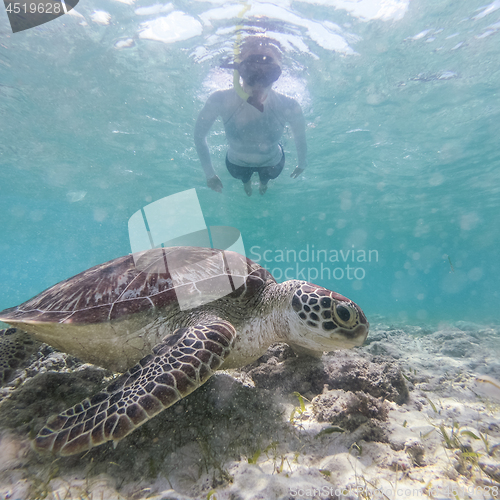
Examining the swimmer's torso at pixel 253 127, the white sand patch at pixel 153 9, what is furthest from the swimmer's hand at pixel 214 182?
the white sand patch at pixel 153 9

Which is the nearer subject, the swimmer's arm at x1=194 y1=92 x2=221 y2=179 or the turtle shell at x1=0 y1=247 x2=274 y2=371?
the turtle shell at x1=0 y1=247 x2=274 y2=371

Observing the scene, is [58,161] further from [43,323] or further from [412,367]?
[412,367]

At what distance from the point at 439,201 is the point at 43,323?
27.4 m

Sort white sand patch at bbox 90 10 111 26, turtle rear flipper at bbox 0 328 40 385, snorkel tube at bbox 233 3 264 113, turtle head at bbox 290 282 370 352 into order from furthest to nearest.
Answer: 1. white sand patch at bbox 90 10 111 26
2. snorkel tube at bbox 233 3 264 113
3. turtle rear flipper at bbox 0 328 40 385
4. turtle head at bbox 290 282 370 352

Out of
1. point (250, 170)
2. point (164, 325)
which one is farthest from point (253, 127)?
point (164, 325)

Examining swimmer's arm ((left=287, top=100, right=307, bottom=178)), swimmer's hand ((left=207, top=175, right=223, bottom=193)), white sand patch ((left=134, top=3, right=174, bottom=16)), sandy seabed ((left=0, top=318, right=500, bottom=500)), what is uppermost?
white sand patch ((left=134, top=3, right=174, bottom=16))

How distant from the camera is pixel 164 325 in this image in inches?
94.3

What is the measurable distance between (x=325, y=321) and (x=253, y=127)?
7.70 m

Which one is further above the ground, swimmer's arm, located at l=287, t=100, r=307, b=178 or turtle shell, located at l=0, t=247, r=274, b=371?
swimmer's arm, located at l=287, t=100, r=307, b=178

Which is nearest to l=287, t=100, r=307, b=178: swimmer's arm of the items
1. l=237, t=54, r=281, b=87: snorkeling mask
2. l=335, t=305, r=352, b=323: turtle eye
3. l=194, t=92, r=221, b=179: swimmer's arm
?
l=237, t=54, r=281, b=87: snorkeling mask

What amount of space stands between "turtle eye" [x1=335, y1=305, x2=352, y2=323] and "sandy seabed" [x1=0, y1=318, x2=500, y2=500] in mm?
596

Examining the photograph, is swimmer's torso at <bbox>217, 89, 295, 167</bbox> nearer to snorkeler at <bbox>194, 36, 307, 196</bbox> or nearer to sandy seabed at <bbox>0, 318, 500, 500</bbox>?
snorkeler at <bbox>194, 36, 307, 196</bbox>

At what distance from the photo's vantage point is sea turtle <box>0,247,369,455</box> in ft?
5.12

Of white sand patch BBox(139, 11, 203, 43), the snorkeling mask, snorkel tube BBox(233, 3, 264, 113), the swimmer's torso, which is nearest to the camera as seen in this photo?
the snorkeling mask
